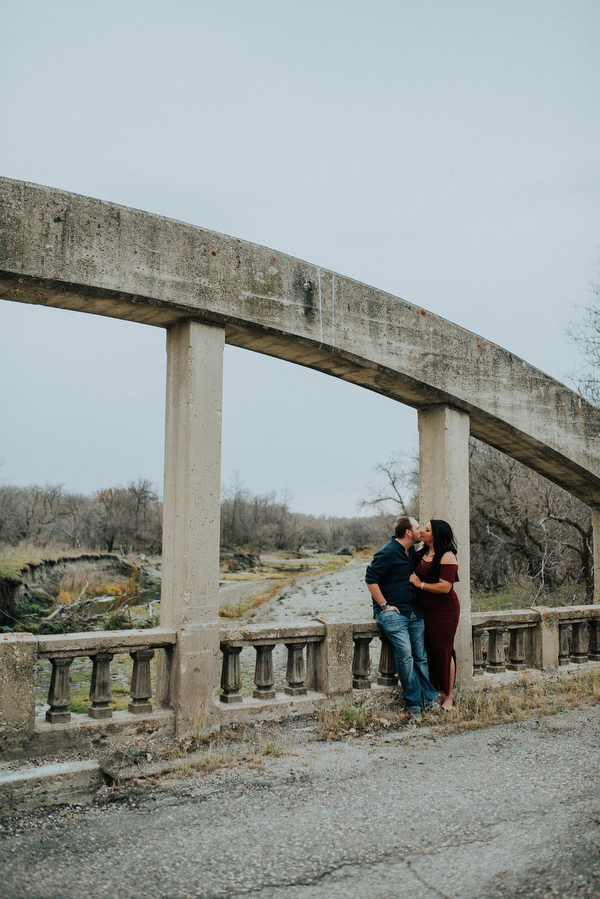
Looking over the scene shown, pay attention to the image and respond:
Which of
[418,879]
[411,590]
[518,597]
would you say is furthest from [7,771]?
[518,597]

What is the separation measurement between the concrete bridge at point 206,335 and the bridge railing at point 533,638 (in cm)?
55

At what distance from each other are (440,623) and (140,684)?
281cm

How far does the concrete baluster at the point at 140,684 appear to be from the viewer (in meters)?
5.10

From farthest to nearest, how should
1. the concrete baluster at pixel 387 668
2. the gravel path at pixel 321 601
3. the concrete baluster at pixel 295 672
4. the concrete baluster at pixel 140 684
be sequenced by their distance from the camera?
the gravel path at pixel 321 601 → the concrete baluster at pixel 387 668 → the concrete baluster at pixel 295 672 → the concrete baluster at pixel 140 684

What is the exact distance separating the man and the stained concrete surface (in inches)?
40.2

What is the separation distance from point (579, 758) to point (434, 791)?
4.48ft

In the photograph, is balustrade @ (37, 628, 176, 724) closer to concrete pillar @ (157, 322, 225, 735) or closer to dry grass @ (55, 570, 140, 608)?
concrete pillar @ (157, 322, 225, 735)

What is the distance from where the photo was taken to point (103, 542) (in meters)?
46.2

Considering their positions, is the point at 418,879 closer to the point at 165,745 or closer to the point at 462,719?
the point at 165,745

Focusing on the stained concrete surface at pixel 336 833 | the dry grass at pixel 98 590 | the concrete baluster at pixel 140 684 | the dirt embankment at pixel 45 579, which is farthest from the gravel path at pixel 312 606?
the stained concrete surface at pixel 336 833

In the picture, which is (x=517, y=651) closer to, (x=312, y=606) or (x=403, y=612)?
(x=403, y=612)

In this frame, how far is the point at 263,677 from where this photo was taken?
18.7 ft

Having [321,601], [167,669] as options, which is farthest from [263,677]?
[321,601]

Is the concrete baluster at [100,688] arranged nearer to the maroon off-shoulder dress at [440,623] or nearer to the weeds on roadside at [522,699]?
the weeds on roadside at [522,699]
